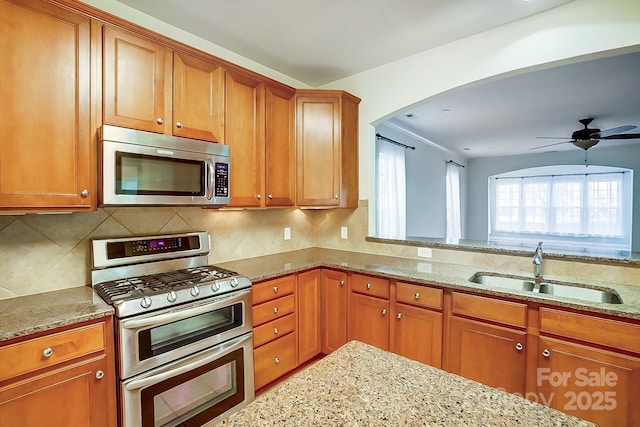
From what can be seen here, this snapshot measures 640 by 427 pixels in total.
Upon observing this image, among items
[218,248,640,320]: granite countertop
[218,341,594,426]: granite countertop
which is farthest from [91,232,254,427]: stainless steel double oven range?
[218,341,594,426]: granite countertop

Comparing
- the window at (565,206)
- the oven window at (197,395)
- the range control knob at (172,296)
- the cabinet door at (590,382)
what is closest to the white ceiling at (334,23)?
the range control knob at (172,296)

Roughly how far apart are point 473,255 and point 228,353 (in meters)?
1.89

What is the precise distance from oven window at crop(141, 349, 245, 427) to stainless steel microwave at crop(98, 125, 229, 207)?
0.97 metres

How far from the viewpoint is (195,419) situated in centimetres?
176

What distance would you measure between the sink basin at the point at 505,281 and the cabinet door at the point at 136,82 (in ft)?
7.52

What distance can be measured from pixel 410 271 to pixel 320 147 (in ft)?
4.26

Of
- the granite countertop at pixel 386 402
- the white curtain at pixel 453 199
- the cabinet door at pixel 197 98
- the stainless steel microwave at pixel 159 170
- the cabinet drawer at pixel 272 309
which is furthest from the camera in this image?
the white curtain at pixel 453 199

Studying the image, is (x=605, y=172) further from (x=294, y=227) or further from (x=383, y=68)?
(x=294, y=227)

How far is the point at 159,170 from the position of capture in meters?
1.82

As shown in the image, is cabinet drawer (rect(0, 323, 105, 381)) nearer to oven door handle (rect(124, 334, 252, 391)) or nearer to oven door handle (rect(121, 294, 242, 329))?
oven door handle (rect(121, 294, 242, 329))

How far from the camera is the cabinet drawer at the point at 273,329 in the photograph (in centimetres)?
221

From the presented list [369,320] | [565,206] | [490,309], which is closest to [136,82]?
[369,320]

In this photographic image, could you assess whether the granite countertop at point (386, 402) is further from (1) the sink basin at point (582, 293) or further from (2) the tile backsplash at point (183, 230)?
(2) the tile backsplash at point (183, 230)

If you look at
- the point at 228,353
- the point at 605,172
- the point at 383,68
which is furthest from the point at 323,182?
the point at 605,172
